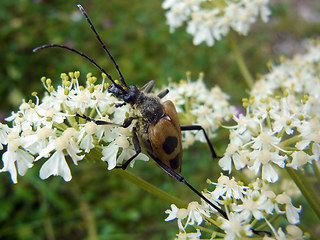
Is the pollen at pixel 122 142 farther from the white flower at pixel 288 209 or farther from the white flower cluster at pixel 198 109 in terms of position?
the white flower at pixel 288 209

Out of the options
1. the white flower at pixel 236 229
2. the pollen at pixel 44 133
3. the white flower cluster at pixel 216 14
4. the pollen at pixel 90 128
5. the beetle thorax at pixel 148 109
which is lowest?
the white flower at pixel 236 229

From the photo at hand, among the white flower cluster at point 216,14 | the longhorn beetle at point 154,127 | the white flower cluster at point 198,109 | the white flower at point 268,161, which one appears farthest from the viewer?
the white flower cluster at point 216,14

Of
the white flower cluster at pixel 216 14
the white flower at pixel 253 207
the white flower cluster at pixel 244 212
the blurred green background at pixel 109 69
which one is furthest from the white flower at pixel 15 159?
the white flower cluster at pixel 216 14

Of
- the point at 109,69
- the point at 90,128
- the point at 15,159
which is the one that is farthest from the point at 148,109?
the point at 109,69

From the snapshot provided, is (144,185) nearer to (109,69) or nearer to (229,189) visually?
(229,189)

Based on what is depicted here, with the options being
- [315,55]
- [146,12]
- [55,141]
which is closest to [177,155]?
[55,141]

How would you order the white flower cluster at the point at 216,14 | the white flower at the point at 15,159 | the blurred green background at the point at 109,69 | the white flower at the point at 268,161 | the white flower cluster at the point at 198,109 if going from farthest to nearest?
1. the blurred green background at the point at 109,69
2. the white flower cluster at the point at 216,14
3. the white flower cluster at the point at 198,109
4. the white flower at the point at 268,161
5. the white flower at the point at 15,159
